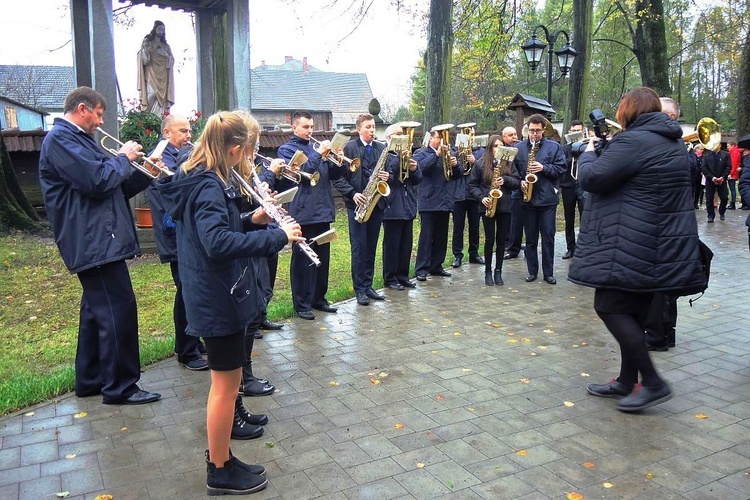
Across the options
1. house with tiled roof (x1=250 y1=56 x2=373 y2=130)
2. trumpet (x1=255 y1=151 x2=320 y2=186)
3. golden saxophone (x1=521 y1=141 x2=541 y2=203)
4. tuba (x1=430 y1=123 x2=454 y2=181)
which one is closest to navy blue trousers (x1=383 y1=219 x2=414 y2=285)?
tuba (x1=430 y1=123 x2=454 y2=181)

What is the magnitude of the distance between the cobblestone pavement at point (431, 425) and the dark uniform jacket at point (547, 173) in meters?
2.42

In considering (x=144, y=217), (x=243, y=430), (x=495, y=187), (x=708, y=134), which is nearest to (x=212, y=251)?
(x=243, y=430)

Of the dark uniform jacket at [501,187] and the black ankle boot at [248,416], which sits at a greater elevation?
the dark uniform jacket at [501,187]

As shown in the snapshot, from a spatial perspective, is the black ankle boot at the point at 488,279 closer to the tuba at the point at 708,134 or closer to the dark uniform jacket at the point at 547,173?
the dark uniform jacket at the point at 547,173

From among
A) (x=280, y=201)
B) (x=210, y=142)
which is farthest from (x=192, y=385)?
(x=210, y=142)

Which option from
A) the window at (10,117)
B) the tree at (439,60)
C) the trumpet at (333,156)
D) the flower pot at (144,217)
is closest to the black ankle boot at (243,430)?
the trumpet at (333,156)

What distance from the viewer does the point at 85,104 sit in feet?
14.4

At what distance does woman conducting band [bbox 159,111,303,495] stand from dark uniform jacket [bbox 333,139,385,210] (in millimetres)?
4270

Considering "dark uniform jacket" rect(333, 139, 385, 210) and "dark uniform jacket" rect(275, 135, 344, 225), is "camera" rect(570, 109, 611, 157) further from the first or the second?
"dark uniform jacket" rect(333, 139, 385, 210)

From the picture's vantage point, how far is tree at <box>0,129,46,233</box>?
11.9m

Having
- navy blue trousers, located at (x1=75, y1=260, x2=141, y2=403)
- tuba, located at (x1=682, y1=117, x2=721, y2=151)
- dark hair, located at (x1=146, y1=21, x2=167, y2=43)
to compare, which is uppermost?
dark hair, located at (x1=146, y1=21, x2=167, y2=43)

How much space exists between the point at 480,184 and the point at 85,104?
18.5 ft

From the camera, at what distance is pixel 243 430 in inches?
158

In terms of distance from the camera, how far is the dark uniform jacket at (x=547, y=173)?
848 cm
